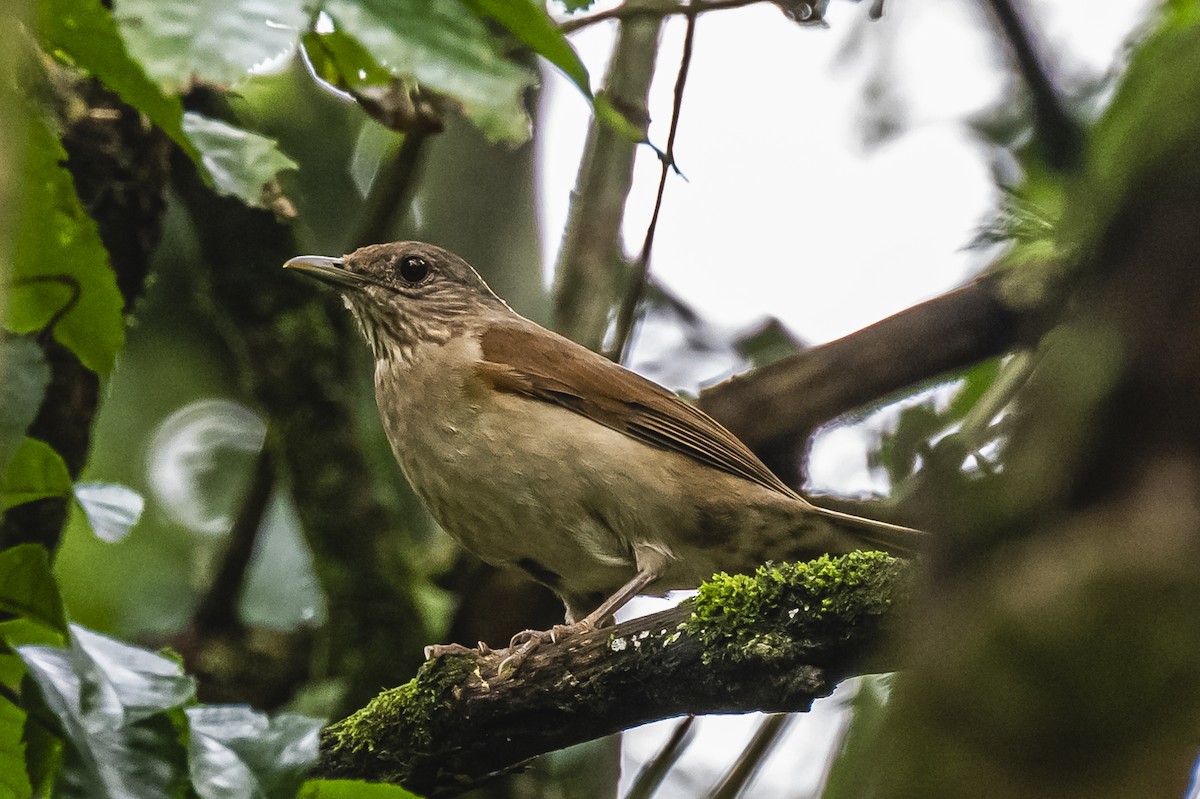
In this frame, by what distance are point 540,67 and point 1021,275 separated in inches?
107

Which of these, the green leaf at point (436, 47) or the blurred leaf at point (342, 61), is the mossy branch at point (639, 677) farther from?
the blurred leaf at point (342, 61)

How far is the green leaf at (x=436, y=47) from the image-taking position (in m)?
1.96

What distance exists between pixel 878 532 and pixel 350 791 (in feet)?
6.70

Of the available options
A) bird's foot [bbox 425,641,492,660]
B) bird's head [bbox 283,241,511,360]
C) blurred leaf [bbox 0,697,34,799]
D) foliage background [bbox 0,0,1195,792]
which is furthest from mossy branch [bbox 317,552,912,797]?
bird's head [bbox 283,241,511,360]

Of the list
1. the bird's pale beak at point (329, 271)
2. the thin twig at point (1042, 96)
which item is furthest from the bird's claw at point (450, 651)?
the thin twig at point (1042, 96)

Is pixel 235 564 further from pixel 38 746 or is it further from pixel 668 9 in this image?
pixel 38 746

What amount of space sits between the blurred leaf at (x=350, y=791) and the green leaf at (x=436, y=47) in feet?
4.39

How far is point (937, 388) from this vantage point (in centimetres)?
492

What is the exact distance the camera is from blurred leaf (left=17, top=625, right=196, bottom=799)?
2.20 meters

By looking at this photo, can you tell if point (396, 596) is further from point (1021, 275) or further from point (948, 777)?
point (948, 777)

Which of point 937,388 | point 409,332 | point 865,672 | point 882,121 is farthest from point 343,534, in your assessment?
point 865,672

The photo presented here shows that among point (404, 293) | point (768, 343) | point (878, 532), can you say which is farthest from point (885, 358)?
point (404, 293)

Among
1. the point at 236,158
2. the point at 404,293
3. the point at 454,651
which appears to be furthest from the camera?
the point at 404,293

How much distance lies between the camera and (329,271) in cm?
502
